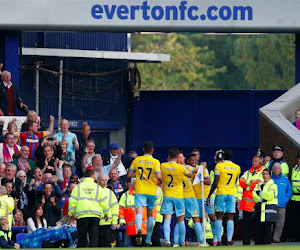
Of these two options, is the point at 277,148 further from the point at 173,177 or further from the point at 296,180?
the point at 173,177

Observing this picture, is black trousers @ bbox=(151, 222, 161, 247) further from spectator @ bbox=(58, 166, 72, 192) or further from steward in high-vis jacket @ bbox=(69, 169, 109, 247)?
steward in high-vis jacket @ bbox=(69, 169, 109, 247)

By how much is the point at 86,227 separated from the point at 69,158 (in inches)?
188

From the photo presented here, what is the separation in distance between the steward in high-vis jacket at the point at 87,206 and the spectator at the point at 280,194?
17.4ft

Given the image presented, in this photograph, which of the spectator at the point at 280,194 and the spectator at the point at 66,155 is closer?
the spectator at the point at 280,194

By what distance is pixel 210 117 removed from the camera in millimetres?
41156

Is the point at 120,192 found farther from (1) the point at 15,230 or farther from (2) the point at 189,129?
(2) the point at 189,129

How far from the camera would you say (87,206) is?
88.6ft

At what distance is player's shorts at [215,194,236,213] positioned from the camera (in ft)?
98.1

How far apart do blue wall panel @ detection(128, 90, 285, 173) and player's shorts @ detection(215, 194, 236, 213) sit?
34.5ft

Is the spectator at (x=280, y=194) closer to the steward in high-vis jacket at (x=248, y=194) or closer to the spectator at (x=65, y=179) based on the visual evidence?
the steward in high-vis jacket at (x=248, y=194)

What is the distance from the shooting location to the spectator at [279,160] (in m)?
31.4

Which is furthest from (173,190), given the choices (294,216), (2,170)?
(294,216)

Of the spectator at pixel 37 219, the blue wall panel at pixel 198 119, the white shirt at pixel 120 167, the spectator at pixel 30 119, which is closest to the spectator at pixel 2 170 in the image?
the spectator at pixel 37 219

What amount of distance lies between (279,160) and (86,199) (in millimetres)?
6189
